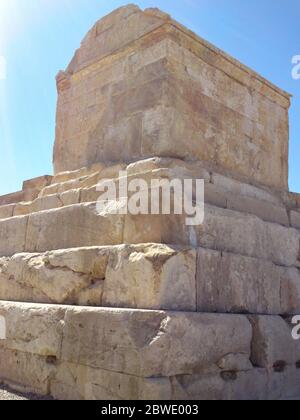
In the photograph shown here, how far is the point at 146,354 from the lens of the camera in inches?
121

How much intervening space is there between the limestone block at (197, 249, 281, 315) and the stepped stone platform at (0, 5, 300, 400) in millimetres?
14

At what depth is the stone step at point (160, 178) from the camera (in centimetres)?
420

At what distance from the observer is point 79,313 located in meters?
3.62

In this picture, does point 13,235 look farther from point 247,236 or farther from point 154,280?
point 247,236

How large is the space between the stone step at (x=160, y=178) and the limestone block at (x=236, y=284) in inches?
25.6

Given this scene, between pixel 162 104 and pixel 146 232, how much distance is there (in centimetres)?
154

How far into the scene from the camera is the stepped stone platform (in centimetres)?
333

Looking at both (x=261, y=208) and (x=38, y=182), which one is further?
(x=38, y=182)

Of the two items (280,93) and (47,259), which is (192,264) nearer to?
(47,259)

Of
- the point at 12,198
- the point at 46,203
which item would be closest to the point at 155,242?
the point at 46,203

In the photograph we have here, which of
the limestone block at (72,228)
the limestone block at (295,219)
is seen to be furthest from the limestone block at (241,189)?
the limestone block at (72,228)

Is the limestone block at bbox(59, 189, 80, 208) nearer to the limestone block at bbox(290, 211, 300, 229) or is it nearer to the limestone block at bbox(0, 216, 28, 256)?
the limestone block at bbox(0, 216, 28, 256)
